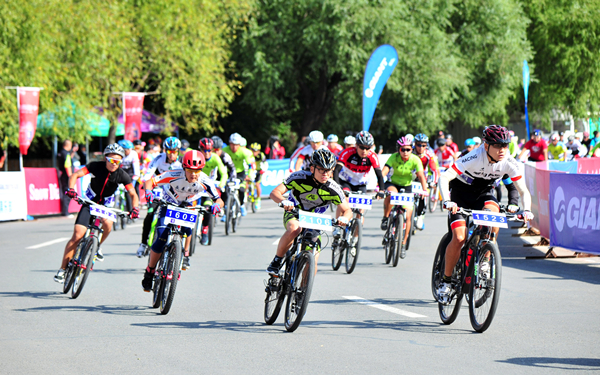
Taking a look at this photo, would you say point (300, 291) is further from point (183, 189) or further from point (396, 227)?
point (396, 227)

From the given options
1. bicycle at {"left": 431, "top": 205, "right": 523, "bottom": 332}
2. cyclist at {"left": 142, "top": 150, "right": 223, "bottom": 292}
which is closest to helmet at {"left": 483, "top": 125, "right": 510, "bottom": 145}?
bicycle at {"left": 431, "top": 205, "right": 523, "bottom": 332}

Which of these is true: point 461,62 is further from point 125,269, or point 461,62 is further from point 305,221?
point 305,221

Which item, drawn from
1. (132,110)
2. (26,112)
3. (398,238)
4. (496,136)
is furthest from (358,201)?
(132,110)

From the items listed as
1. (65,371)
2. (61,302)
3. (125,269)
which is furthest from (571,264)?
(65,371)

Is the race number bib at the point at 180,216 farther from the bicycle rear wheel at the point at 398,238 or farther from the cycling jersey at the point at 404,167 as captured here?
the cycling jersey at the point at 404,167

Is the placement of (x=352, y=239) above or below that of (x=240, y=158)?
below

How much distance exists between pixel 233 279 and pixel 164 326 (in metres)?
3.33

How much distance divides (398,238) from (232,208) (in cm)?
592

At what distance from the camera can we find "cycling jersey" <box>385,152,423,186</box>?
13695 mm

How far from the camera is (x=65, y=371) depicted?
20.3 feet

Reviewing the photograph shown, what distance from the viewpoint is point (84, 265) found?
31.7 feet

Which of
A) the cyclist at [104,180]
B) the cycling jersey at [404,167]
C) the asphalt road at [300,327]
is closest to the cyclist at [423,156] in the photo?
the cycling jersey at [404,167]

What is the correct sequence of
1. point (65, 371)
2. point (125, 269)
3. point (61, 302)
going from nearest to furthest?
1. point (65, 371)
2. point (61, 302)
3. point (125, 269)

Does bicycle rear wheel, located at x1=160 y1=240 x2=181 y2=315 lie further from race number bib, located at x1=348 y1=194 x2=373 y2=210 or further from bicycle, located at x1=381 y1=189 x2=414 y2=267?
bicycle, located at x1=381 y1=189 x2=414 y2=267
